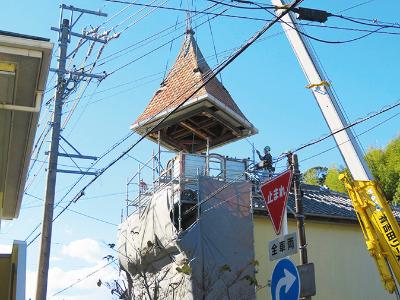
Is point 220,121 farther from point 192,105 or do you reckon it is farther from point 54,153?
point 54,153

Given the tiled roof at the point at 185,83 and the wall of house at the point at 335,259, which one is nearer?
the wall of house at the point at 335,259

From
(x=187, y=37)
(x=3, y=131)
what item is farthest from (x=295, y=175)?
(x=187, y=37)

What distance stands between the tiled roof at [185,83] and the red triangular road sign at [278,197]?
991cm

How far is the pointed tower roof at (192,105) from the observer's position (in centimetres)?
1800

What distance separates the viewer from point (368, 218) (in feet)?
41.9

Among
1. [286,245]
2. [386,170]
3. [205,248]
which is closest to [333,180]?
[386,170]

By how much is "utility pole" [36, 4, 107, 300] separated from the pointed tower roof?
3.29 metres

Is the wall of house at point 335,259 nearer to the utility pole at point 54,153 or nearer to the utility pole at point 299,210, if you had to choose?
the utility pole at point 299,210

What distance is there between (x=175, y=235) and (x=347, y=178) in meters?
5.85

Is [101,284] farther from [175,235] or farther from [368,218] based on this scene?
[368,218]

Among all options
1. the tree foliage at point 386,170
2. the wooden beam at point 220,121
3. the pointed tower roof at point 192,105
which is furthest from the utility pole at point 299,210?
the tree foliage at point 386,170

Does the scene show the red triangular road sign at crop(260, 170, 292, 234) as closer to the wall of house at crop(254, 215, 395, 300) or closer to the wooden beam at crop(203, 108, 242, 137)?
the wall of house at crop(254, 215, 395, 300)

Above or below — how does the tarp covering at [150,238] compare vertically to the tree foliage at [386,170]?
below

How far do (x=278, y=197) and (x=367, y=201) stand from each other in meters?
5.73
